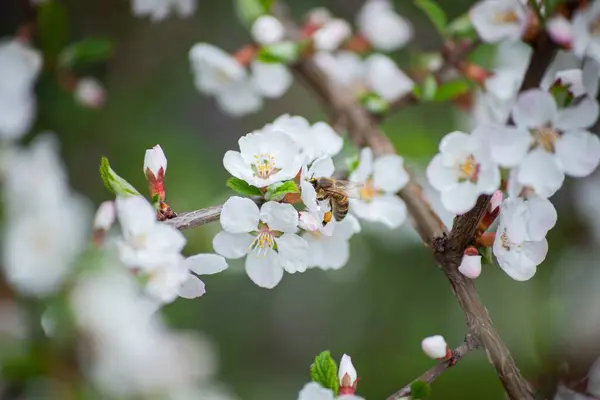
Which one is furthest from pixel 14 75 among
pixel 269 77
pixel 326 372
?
pixel 326 372

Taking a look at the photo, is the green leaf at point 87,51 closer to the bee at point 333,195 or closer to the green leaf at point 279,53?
the green leaf at point 279,53

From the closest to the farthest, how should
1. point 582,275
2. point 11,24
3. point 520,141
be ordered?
point 520,141 < point 582,275 < point 11,24

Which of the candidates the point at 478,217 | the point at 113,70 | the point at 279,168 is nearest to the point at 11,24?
the point at 113,70

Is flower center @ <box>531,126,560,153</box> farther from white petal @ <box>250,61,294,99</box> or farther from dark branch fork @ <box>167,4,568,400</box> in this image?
white petal @ <box>250,61,294,99</box>

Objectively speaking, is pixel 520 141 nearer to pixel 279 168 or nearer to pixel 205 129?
pixel 279 168

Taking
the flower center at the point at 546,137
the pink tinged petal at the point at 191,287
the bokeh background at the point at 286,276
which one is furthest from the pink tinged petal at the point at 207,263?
the bokeh background at the point at 286,276

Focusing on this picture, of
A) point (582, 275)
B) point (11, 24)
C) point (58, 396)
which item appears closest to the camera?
point (58, 396)

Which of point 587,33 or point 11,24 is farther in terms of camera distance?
point 11,24
